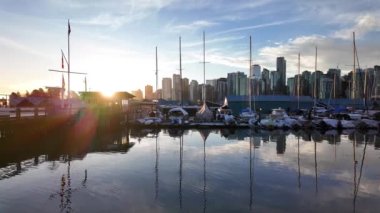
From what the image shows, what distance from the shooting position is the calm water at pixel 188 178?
17.0m

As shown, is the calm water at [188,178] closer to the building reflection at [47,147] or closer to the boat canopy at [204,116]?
the building reflection at [47,147]

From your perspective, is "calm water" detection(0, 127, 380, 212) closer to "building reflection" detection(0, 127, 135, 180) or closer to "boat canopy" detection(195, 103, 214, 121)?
"building reflection" detection(0, 127, 135, 180)

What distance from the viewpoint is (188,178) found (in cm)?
2258

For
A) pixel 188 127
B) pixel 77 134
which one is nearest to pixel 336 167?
pixel 77 134

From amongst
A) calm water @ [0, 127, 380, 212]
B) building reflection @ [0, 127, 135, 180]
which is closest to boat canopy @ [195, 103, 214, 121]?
building reflection @ [0, 127, 135, 180]

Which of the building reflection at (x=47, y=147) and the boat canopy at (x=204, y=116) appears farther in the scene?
the boat canopy at (x=204, y=116)

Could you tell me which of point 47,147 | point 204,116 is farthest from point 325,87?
point 47,147

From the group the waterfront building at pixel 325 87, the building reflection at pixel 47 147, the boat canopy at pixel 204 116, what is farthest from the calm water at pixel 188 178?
the waterfront building at pixel 325 87

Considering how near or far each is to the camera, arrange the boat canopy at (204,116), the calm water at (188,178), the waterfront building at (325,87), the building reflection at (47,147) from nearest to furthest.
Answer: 1. the calm water at (188,178)
2. the building reflection at (47,147)
3. the boat canopy at (204,116)
4. the waterfront building at (325,87)

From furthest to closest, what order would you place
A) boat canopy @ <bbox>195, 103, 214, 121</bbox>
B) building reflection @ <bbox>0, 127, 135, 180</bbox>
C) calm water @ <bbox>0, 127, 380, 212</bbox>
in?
1. boat canopy @ <bbox>195, 103, 214, 121</bbox>
2. building reflection @ <bbox>0, 127, 135, 180</bbox>
3. calm water @ <bbox>0, 127, 380, 212</bbox>

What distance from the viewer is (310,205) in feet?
55.5

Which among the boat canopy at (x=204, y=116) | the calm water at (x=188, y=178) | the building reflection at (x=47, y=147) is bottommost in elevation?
the calm water at (x=188, y=178)

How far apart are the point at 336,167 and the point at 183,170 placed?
11.4 metres

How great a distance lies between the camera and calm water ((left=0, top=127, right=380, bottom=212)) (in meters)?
17.0
